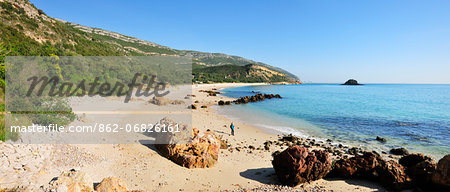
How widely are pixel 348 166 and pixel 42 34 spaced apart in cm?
5268

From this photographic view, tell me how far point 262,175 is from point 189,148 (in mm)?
4171

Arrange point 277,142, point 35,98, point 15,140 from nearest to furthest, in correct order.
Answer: point 15,140
point 35,98
point 277,142

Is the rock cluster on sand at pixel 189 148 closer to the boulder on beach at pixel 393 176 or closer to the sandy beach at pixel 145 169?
the sandy beach at pixel 145 169

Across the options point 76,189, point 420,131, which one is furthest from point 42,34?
point 420,131

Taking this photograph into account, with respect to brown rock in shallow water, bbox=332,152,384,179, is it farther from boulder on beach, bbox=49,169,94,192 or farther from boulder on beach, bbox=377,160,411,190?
boulder on beach, bbox=49,169,94,192

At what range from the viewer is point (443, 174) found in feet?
26.2

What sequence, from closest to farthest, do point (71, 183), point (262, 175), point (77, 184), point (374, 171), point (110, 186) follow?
1. point (71, 183)
2. point (77, 184)
3. point (110, 186)
4. point (374, 171)
5. point (262, 175)

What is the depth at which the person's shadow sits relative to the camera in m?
9.54

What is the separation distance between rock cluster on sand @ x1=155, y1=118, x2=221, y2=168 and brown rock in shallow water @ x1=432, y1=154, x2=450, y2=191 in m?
9.98

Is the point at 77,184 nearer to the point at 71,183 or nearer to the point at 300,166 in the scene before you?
the point at 71,183

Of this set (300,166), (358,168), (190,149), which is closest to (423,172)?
(358,168)

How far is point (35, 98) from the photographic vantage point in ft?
37.2

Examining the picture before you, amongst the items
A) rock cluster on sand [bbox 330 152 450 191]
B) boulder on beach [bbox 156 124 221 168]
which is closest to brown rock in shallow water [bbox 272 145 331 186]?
rock cluster on sand [bbox 330 152 450 191]

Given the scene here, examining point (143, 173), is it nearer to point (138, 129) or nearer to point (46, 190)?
point (46, 190)
